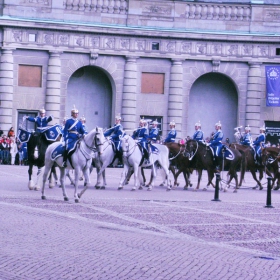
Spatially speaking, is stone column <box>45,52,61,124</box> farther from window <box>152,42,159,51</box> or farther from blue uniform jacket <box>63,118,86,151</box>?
blue uniform jacket <box>63,118,86,151</box>

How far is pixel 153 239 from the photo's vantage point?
51.5ft

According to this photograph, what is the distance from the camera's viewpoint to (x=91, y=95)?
2144 inches

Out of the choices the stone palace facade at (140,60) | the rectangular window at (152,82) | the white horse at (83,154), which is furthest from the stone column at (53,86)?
the white horse at (83,154)

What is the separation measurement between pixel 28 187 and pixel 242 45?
1171 inches

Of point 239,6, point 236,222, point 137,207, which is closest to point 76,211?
point 137,207

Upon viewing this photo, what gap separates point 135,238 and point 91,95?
39.1 metres

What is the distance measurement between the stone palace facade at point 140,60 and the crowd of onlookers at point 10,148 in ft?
3.81

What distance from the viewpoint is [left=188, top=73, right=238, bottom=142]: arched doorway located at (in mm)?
56156

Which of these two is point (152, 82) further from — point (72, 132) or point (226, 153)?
point (72, 132)

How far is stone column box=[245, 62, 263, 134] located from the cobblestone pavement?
28.6 metres

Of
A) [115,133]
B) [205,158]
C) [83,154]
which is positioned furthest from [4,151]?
[83,154]

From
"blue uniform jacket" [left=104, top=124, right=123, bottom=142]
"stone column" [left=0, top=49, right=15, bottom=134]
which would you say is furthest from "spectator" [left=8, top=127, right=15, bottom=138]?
"blue uniform jacket" [left=104, top=124, right=123, bottom=142]

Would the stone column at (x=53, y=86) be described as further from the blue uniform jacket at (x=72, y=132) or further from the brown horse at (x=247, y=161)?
the blue uniform jacket at (x=72, y=132)

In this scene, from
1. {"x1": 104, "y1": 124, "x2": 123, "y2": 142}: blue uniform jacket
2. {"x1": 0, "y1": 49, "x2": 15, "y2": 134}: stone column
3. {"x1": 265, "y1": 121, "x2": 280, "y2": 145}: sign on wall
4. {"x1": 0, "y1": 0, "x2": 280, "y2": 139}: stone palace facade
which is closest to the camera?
{"x1": 104, "y1": 124, "x2": 123, "y2": 142}: blue uniform jacket
